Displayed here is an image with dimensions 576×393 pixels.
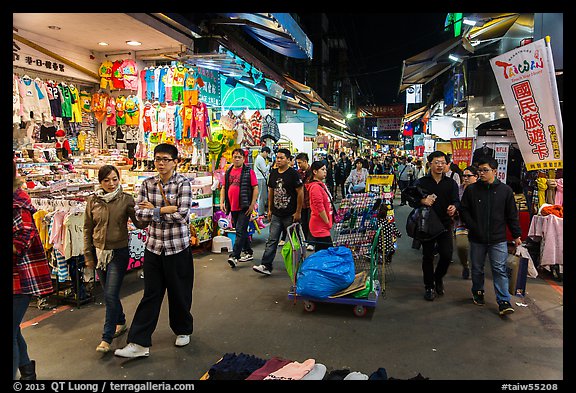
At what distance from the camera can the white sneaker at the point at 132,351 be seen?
3865 millimetres

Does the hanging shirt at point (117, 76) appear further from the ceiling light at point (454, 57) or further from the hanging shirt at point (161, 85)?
the ceiling light at point (454, 57)

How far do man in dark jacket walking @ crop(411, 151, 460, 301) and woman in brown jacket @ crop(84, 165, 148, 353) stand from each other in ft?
11.9

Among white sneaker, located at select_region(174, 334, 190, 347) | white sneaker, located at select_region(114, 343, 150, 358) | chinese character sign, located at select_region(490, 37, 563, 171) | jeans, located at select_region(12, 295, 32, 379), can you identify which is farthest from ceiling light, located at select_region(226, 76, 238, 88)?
jeans, located at select_region(12, 295, 32, 379)

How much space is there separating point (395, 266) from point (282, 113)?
11081 mm

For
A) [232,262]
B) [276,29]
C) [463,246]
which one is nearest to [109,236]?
[232,262]

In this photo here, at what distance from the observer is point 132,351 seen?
12.7 feet

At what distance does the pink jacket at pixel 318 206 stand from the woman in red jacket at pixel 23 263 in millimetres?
3493

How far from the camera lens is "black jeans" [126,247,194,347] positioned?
3.94m

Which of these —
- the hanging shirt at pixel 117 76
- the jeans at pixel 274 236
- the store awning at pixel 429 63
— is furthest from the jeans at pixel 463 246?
the hanging shirt at pixel 117 76

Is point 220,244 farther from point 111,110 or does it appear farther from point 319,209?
point 111,110

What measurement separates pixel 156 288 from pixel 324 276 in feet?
6.39

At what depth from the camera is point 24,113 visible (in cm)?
617

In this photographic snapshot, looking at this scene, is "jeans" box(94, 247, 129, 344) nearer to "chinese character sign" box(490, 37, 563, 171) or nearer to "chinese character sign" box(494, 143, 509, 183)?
"chinese character sign" box(490, 37, 563, 171)
